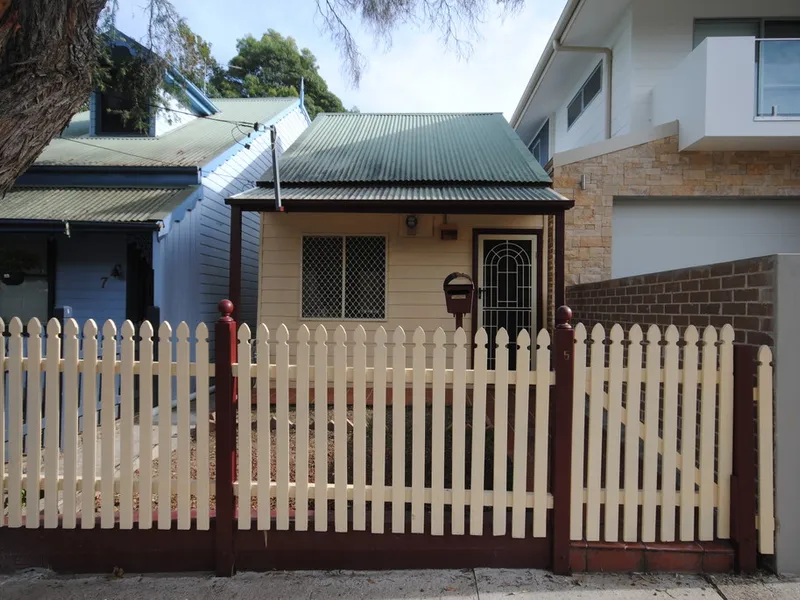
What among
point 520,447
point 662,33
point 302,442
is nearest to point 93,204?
point 302,442

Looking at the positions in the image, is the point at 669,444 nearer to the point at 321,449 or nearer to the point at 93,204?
the point at 321,449

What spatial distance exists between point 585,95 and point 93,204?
30.3 ft

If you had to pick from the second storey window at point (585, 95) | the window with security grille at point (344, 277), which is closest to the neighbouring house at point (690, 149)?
the second storey window at point (585, 95)

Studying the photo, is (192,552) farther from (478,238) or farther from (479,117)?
(479,117)

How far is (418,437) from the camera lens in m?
2.74

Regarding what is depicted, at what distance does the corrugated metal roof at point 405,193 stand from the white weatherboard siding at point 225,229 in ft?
6.21

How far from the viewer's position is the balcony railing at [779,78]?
636 cm

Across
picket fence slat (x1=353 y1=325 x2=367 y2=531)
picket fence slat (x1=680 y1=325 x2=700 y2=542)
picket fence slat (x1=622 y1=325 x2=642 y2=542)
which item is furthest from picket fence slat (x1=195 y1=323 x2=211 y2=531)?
picket fence slat (x1=680 y1=325 x2=700 y2=542)

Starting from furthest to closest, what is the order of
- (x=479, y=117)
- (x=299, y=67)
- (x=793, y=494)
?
(x=299, y=67) < (x=479, y=117) < (x=793, y=494)

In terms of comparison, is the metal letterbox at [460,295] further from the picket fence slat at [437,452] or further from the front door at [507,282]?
the front door at [507,282]

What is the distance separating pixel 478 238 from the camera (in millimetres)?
7191

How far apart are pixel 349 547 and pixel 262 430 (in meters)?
0.85

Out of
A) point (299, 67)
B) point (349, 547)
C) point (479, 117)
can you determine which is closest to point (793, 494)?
point (349, 547)

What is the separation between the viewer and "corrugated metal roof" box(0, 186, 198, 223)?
20.9 feet
